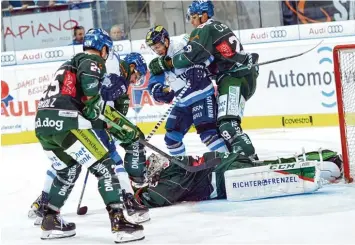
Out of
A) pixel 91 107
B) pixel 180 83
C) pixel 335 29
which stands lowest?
pixel 91 107

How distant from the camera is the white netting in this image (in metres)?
4.89

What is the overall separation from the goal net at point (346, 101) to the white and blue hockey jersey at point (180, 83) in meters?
0.78

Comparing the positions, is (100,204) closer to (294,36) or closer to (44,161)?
(44,161)

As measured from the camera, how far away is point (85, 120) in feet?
11.9

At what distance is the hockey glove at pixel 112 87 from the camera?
4.23 meters

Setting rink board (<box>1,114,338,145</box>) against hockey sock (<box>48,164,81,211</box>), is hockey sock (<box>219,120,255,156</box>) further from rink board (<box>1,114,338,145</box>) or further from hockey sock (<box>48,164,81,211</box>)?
rink board (<box>1,114,338,145</box>)

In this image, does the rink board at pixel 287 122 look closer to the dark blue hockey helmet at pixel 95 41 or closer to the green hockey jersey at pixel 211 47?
the green hockey jersey at pixel 211 47

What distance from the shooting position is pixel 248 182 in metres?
4.43

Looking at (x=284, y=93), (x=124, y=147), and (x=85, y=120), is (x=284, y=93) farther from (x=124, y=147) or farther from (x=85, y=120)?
(x=85, y=120)

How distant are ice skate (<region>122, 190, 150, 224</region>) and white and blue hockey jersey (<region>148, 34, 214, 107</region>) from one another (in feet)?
3.30

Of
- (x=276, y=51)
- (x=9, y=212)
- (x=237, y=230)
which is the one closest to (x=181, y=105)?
(x=9, y=212)

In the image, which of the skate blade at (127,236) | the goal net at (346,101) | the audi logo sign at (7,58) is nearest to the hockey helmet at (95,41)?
the skate blade at (127,236)

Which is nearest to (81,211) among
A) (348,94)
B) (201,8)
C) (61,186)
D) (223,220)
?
(61,186)

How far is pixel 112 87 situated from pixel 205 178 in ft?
2.42
